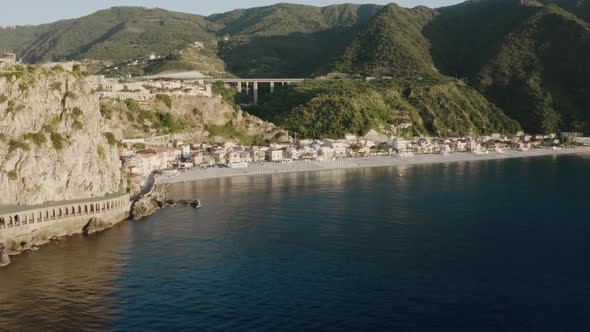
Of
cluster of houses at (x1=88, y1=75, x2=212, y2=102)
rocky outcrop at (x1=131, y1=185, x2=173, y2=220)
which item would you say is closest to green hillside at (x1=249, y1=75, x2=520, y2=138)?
cluster of houses at (x1=88, y1=75, x2=212, y2=102)

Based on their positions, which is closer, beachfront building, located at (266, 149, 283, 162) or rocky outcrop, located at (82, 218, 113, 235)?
rocky outcrop, located at (82, 218, 113, 235)

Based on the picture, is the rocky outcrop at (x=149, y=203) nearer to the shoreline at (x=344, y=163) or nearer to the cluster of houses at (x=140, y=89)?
the shoreline at (x=344, y=163)

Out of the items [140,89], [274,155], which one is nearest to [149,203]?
[274,155]

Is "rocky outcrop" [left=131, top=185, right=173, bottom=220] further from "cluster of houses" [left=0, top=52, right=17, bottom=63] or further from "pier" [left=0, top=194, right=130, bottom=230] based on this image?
"cluster of houses" [left=0, top=52, right=17, bottom=63]

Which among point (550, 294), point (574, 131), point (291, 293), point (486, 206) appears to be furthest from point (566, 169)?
point (291, 293)

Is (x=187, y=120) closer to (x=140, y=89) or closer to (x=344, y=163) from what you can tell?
(x=140, y=89)

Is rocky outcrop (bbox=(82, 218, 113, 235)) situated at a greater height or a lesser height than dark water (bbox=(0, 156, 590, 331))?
greater

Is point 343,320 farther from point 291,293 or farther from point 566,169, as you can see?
point 566,169
